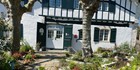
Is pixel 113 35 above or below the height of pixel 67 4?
below

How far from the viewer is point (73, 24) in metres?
22.9

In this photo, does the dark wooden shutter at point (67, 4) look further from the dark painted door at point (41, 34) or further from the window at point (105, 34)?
the window at point (105, 34)

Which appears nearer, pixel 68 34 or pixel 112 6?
pixel 68 34

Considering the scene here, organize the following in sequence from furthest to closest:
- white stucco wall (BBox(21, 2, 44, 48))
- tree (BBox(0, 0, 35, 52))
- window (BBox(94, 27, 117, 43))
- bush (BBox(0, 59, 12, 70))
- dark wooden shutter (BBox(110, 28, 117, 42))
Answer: dark wooden shutter (BBox(110, 28, 117, 42)) < window (BBox(94, 27, 117, 43)) < white stucco wall (BBox(21, 2, 44, 48)) < tree (BBox(0, 0, 35, 52)) < bush (BBox(0, 59, 12, 70))

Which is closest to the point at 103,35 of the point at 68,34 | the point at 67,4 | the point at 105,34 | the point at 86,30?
the point at 105,34

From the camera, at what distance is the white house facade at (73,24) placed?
74.0 ft

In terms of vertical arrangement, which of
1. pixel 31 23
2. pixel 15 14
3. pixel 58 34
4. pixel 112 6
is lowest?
pixel 58 34

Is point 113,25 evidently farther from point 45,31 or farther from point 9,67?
point 9,67

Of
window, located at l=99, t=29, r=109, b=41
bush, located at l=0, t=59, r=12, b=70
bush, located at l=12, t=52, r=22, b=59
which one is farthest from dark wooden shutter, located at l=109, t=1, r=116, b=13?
bush, located at l=0, t=59, r=12, b=70

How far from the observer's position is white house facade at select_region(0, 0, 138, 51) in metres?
22.5

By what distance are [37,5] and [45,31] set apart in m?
2.44

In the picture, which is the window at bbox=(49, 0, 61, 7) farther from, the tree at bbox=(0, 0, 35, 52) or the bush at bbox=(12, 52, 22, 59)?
the bush at bbox=(12, 52, 22, 59)

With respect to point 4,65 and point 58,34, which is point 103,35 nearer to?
point 58,34

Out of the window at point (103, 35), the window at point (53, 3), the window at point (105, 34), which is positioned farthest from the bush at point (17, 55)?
the window at point (103, 35)
